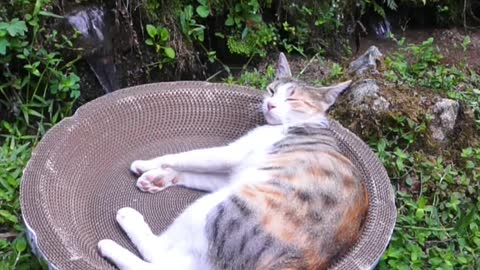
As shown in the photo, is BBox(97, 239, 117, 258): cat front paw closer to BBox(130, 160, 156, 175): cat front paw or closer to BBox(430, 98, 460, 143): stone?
BBox(130, 160, 156, 175): cat front paw

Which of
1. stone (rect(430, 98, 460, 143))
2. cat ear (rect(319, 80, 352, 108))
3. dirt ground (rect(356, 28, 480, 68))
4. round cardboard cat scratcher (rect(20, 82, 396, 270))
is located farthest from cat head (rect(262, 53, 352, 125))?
dirt ground (rect(356, 28, 480, 68))

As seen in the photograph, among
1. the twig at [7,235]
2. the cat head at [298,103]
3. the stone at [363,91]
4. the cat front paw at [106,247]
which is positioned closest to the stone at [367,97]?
the stone at [363,91]

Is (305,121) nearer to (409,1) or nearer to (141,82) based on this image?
(141,82)

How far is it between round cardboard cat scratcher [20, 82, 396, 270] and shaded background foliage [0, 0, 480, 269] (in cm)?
26

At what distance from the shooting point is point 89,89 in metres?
3.93

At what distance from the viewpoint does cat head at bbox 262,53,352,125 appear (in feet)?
10.7

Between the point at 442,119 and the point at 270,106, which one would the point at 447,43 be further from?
the point at 270,106

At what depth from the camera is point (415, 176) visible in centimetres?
360

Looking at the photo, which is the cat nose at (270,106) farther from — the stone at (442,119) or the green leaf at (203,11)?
the green leaf at (203,11)

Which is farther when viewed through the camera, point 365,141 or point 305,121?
point 365,141

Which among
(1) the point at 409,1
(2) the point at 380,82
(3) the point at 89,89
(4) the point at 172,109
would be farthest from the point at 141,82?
(1) the point at 409,1

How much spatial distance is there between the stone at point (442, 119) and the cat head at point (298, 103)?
75 cm

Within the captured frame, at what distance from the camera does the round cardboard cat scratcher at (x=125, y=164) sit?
2.77 metres

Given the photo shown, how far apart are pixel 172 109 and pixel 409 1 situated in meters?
2.56
